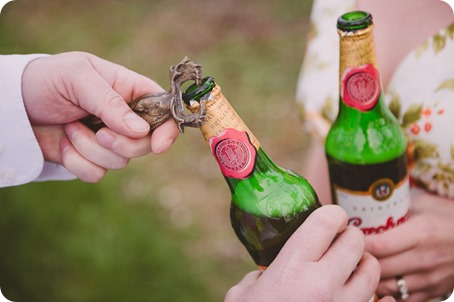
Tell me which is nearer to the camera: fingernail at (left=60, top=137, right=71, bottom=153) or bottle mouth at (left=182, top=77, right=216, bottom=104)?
bottle mouth at (left=182, top=77, right=216, bottom=104)

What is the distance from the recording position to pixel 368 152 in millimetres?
1239

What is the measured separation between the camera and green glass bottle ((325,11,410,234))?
120cm

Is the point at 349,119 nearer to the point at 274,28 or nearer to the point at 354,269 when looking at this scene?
the point at 354,269

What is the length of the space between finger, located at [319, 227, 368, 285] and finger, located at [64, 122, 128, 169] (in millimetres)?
513

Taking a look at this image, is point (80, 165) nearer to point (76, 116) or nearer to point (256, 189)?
point (76, 116)

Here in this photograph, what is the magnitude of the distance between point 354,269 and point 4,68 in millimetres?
890

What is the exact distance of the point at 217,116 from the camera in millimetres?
1001

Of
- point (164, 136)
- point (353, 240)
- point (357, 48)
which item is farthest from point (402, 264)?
point (164, 136)

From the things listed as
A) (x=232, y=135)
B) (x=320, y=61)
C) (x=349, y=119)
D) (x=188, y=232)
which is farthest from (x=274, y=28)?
(x=232, y=135)

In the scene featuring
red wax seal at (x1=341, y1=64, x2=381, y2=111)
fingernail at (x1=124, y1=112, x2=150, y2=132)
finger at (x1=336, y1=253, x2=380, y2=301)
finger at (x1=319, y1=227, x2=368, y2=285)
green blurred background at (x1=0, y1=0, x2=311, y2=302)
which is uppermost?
red wax seal at (x1=341, y1=64, x2=381, y2=111)

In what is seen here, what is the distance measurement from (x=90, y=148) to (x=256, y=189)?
1.30ft

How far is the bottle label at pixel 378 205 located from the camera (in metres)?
1.21

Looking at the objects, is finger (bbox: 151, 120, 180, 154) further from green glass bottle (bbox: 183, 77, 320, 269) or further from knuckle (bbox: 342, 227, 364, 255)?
knuckle (bbox: 342, 227, 364, 255)

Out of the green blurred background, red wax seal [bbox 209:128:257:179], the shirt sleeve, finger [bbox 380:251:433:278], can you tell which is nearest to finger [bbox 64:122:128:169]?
the shirt sleeve
